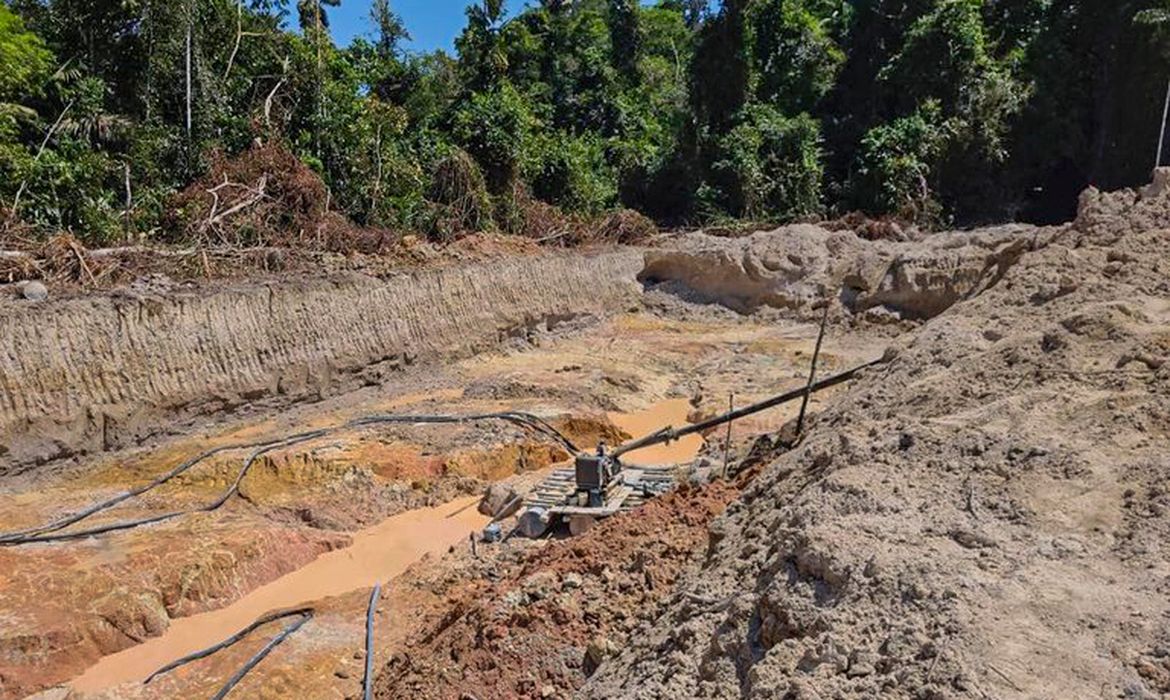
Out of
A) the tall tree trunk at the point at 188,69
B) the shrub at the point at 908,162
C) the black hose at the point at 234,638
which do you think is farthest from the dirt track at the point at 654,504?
the shrub at the point at 908,162

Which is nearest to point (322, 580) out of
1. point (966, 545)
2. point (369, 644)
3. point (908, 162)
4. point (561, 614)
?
point (369, 644)

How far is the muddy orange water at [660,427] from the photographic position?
10.4 metres

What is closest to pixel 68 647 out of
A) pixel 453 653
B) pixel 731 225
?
pixel 453 653

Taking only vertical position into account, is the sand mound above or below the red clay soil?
above

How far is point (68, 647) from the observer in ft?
19.8

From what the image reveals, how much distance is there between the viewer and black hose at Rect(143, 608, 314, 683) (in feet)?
19.1

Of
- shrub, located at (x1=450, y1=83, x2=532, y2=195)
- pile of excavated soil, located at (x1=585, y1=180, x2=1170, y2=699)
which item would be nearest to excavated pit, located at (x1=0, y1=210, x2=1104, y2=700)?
pile of excavated soil, located at (x1=585, y1=180, x2=1170, y2=699)

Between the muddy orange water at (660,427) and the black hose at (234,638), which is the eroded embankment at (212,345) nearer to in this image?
the muddy orange water at (660,427)

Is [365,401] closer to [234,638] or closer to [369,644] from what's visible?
[234,638]

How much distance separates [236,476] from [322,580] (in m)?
2.28

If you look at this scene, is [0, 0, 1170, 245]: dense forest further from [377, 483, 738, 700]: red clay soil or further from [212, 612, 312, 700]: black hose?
[377, 483, 738, 700]: red clay soil

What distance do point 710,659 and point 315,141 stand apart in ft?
51.4

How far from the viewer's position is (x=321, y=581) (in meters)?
7.42

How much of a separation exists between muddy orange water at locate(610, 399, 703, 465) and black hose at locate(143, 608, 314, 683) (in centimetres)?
444
